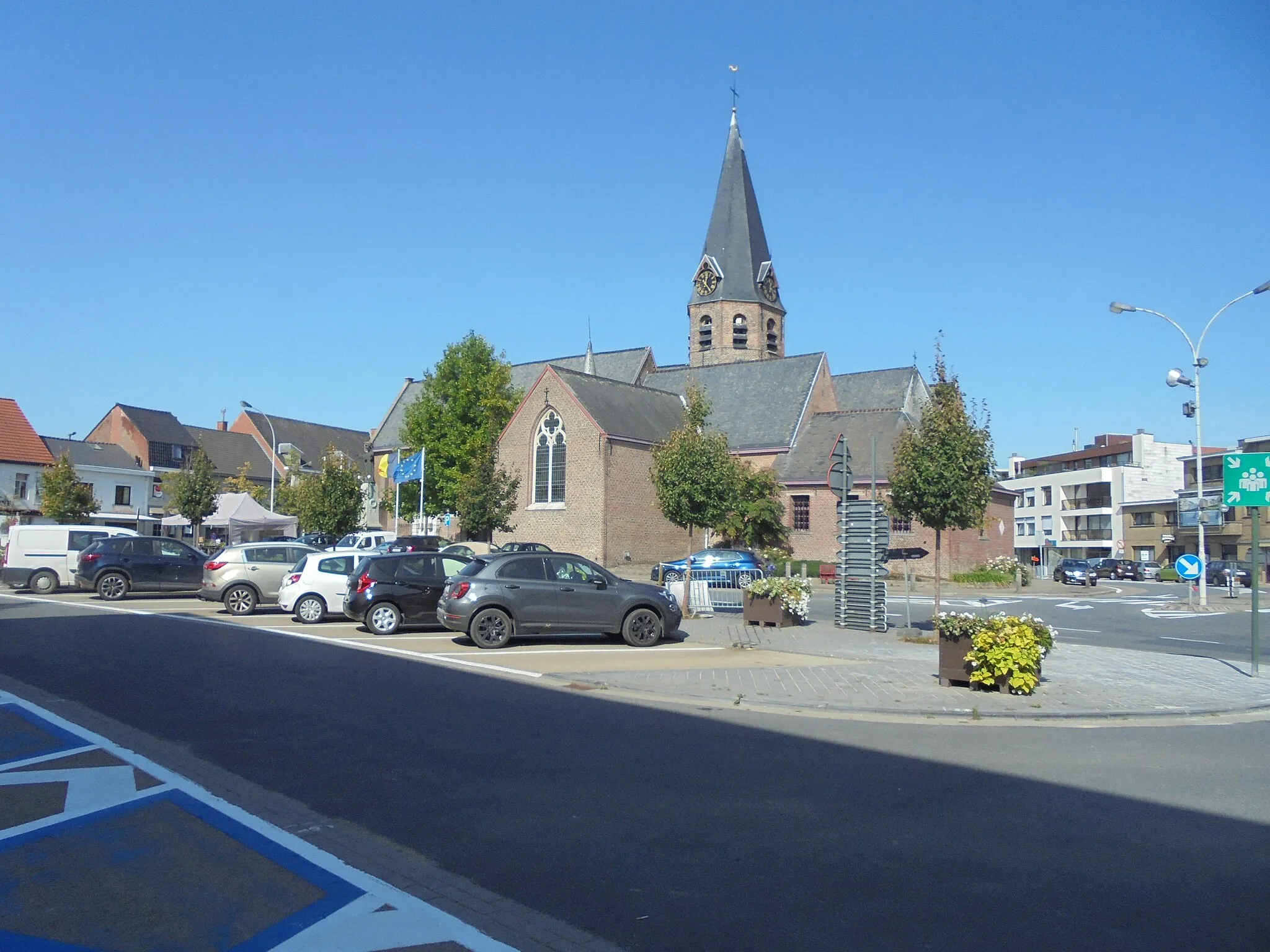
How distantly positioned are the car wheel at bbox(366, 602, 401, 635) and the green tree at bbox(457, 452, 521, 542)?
23.6m

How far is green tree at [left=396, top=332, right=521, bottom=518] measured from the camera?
56562 mm

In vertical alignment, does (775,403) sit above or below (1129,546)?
above

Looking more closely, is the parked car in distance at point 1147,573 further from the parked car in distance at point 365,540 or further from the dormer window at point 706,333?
the parked car in distance at point 365,540

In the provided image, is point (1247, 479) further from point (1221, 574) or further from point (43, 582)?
point (1221, 574)

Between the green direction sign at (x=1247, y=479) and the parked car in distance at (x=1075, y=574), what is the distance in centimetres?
3287

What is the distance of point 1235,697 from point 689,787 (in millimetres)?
8542

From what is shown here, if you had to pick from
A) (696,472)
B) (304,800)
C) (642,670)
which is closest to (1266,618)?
(696,472)

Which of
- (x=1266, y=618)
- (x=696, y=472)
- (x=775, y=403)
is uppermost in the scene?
(x=775, y=403)

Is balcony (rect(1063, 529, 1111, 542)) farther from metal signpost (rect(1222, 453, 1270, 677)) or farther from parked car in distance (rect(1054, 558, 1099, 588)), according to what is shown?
metal signpost (rect(1222, 453, 1270, 677))

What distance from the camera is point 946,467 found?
1836 cm

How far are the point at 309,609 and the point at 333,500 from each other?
24471 millimetres

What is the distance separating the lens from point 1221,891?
5.31 m

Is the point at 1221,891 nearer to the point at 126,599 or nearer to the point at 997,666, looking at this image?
the point at 997,666

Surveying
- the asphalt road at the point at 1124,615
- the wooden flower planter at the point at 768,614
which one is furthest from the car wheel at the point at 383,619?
the asphalt road at the point at 1124,615
